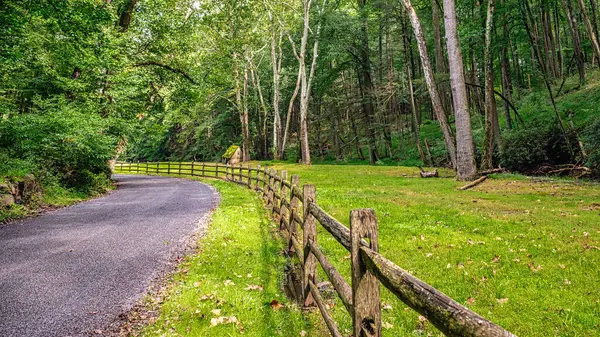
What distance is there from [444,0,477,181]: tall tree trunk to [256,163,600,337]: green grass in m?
2.95

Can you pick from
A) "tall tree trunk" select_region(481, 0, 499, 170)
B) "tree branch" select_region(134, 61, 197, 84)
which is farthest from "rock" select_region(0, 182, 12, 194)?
"tall tree trunk" select_region(481, 0, 499, 170)

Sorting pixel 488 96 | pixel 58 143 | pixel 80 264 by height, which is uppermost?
pixel 488 96

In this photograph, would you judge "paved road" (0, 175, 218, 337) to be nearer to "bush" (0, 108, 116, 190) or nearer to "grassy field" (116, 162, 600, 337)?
"grassy field" (116, 162, 600, 337)

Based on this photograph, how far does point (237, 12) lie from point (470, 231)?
29.7 metres

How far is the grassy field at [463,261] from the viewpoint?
175 inches

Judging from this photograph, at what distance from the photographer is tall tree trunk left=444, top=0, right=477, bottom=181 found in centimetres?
1622

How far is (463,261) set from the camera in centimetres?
643

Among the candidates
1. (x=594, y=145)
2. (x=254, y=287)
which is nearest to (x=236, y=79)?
(x=594, y=145)

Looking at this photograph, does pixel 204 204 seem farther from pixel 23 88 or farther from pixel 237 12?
pixel 237 12

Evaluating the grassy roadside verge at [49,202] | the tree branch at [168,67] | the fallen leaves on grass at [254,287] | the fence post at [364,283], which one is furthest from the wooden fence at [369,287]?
the tree branch at [168,67]

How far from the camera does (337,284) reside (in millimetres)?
3570

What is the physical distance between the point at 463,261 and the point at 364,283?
14.9 ft

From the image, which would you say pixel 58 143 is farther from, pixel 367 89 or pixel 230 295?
pixel 367 89

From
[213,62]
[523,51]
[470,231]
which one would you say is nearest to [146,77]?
[213,62]
